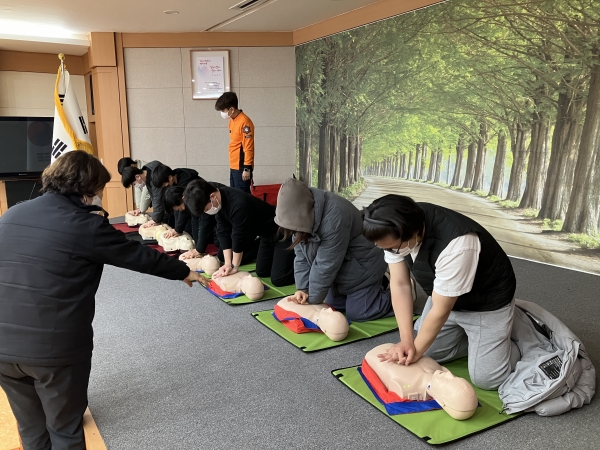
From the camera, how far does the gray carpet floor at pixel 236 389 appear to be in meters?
1.83

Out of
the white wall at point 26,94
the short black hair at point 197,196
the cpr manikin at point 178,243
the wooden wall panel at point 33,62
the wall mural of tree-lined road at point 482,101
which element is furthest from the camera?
the white wall at point 26,94

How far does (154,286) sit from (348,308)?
163cm

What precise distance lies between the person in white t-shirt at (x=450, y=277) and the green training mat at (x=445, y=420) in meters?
0.11

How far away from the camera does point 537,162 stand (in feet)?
13.9

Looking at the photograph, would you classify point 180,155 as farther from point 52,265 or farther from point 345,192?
point 52,265

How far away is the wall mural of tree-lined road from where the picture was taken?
390 cm

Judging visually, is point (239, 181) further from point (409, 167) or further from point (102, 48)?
point (102, 48)

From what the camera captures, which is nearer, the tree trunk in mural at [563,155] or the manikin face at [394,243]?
the manikin face at [394,243]

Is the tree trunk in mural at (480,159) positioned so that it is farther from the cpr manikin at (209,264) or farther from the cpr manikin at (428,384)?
the cpr manikin at (428,384)

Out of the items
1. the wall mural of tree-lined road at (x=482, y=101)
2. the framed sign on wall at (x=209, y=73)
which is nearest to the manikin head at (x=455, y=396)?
the wall mural of tree-lined road at (x=482, y=101)

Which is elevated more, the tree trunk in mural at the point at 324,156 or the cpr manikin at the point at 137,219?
the tree trunk in mural at the point at 324,156

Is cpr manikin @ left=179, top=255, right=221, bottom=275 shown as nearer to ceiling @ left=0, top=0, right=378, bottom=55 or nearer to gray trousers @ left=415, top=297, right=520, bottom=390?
gray trousers @ left=415, top=297, right=520, bottom=390

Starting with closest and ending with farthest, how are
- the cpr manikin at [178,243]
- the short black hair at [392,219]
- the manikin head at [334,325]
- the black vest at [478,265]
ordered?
the short black hair at [392,219]
the black vest at [478,265]
the manikin head at [334,325]
the cpr manikin at [178,243]

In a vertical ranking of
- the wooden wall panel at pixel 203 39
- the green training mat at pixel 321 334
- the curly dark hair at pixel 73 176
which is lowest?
the green training mat at pixel 321 334
